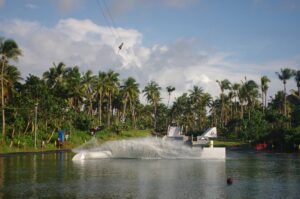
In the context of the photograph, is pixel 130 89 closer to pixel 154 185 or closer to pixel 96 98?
pixel 96 98

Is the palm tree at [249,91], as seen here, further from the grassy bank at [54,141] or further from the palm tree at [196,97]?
the grassy bank at [54,141]

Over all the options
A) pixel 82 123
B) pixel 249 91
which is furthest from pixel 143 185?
pixel 249 91

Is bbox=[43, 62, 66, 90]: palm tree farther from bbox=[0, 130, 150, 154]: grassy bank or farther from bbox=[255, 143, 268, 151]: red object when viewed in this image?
bbox=[255, 143, 268, 151]: red object

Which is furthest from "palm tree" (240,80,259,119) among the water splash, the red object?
the water splash

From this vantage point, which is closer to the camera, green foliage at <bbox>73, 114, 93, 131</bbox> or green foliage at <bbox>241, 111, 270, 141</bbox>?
green foliage at <bbox>73, 114, 93, 131</bbox>

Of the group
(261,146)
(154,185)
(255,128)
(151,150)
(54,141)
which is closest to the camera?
(154,185)

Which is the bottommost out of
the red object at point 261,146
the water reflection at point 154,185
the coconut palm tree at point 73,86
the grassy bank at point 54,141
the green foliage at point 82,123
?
the red object at point 261,146

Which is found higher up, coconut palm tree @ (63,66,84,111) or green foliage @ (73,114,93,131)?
coconut palm tree @ (63,66,84,111)

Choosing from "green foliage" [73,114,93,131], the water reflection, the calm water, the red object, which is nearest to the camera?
the calm water

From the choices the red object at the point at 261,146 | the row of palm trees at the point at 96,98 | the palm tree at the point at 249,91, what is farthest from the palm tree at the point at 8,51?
the palm tree at the point at 249,91

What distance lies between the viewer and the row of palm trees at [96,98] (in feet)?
239

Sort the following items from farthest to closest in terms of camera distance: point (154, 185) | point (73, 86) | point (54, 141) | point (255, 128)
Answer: point (255, 128), point (73, 86), point (54, 141), point (154, 185)

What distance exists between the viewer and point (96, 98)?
120m

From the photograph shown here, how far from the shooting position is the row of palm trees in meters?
72.8
